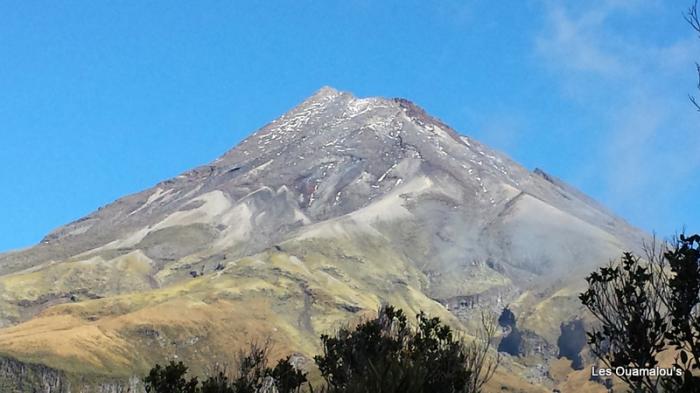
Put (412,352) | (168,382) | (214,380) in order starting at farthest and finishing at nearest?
(412,352) → (168,382) → (214,380)

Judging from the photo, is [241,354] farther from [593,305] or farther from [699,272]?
[699,272]

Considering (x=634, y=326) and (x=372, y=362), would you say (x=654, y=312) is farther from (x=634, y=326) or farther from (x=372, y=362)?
(x=372, y=362)

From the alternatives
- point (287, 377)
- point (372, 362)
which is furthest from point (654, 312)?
point (287, 377)

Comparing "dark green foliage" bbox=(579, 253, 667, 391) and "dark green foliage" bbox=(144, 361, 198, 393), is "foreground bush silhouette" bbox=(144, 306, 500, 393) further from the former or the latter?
"dark green foliage" bbox=(579, 253, 667, 391)

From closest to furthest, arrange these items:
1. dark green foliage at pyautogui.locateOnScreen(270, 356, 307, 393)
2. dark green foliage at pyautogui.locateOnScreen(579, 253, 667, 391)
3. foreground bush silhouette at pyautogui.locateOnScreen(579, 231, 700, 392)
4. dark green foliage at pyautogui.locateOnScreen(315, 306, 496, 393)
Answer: foreground bush silhouette at pyautogui.locateOnScreen(579, 231, 700, 392), dark green foliage at pyautogui.locateOnScreen(579, 253, 667, 391), dark green foliage at pyautogui.locateOnScreen(315, 306, 496, 393), dark green foliage at pyautogui.locateOnScreen(270, 356, 307, 393)

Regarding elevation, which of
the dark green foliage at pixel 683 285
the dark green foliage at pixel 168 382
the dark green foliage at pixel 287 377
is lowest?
the dark green foliage at pixel 168 382

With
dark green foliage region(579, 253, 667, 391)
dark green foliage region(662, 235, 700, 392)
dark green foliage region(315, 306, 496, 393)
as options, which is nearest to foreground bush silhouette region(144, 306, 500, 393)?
dark green foliage region(315, 306, 496, 393)

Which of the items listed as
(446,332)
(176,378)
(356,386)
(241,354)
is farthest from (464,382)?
(241,354)

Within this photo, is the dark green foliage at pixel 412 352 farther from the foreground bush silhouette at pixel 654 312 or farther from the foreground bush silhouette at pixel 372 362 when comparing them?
the foreground bush silhouette at pixel 654 312

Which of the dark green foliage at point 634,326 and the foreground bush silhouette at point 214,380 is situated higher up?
the dark green foliage at point 634,326

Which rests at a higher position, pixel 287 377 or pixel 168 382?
pixel 287 377

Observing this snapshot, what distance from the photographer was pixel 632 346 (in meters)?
24.3

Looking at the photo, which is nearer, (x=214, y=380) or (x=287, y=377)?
(x=214, y=380)

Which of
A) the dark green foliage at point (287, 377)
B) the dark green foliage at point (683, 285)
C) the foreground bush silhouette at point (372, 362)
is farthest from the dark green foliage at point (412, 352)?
the dark green foliage at point (683, 285)
